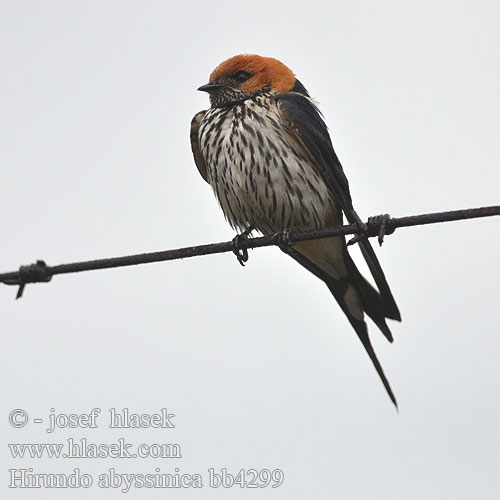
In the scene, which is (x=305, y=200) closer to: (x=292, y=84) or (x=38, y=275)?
(x=292, y=84)

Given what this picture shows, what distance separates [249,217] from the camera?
5.59 meters

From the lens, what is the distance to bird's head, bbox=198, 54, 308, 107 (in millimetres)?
5918

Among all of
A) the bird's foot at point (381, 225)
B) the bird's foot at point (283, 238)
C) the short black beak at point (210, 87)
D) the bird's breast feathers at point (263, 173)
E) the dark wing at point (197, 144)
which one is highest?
the short black beak at point (210, 87)

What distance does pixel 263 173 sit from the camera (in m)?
5.37

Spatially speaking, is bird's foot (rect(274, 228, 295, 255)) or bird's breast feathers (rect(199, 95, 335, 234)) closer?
bird's foot (rect(274, 228, 295, 255))

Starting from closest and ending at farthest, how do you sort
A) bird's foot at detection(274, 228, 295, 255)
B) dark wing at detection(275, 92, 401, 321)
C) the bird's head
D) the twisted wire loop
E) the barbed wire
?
the barbed wire, the twisted wire loop, bird's foot at detection(274, 228, 295, 255), dark wing at detection(275, 92, 401, 321), the bird's head

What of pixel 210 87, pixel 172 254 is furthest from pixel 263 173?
pixel 172 254

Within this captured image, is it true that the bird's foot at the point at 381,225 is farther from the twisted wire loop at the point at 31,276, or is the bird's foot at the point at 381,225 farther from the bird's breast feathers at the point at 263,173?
the bird's breast feathers at the point at 263,173

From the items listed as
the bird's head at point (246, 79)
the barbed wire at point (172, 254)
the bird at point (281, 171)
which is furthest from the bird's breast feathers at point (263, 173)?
the barbed wire at point (172, 254)

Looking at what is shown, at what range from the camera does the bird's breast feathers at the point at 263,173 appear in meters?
5.39

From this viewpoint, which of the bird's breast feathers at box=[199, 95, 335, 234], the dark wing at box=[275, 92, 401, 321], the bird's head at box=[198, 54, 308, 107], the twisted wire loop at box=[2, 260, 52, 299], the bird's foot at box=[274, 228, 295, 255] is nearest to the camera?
the twisted wire loop at box=[2, 260, 52, 299]

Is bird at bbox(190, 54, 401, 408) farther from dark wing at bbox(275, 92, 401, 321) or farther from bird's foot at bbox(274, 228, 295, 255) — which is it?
bird's foot at bbox(274, 228, 295, 255)

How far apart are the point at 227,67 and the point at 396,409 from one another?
270cm

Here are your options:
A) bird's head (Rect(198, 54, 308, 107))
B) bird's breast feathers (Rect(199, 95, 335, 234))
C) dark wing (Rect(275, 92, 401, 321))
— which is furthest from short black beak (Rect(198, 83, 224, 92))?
dark wing (Rect(275, 92, 401, 321))
